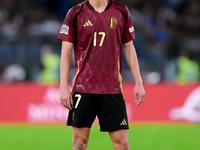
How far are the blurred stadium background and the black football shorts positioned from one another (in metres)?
2.78

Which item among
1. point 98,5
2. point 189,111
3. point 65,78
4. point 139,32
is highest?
point 98,5

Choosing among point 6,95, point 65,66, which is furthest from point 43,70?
point 65,66

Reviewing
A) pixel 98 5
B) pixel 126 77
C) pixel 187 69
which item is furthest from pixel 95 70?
pixel 187 69

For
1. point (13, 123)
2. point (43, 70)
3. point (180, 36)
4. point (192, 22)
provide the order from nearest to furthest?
point (13, 123), point (43, 70), point (180, 36), point (192, 22)

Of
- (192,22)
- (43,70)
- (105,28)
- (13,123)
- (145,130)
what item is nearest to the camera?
(105,28)

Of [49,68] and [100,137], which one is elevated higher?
[49,68]

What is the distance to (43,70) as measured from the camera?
11852mm

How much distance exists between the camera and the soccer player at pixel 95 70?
383 cm

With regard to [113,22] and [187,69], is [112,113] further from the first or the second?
[187,69]

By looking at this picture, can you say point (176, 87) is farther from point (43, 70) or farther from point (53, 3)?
point (53, 3)

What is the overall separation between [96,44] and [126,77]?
26.8 ft

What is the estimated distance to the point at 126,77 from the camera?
11.9 meters

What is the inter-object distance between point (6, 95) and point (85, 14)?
254 inches

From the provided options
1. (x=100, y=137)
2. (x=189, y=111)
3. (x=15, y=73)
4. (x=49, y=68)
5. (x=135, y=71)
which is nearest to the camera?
(x=135, y=71)
